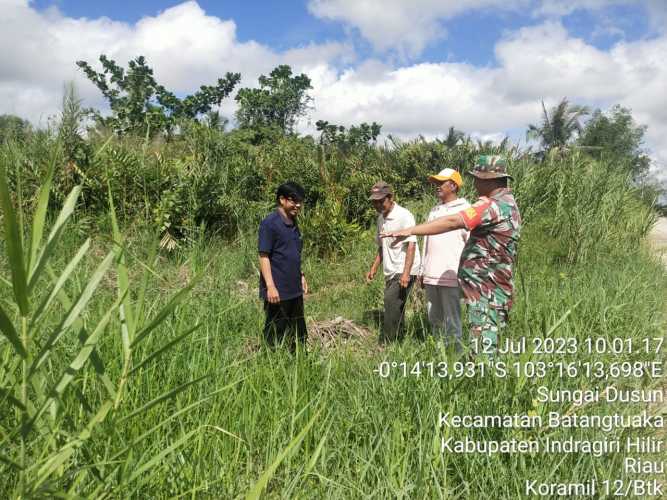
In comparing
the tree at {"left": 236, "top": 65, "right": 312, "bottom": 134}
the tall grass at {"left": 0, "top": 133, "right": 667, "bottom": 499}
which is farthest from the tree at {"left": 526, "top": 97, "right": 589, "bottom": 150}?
the tall grass at {"left": 0, "top": 133, "right": 667, "bottom": 499}

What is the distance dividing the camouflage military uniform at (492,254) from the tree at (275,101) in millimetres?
30362

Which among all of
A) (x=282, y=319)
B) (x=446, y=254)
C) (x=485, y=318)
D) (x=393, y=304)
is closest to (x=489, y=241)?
(x=485, y=318)

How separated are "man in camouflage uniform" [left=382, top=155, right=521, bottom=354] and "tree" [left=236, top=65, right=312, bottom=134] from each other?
30.3 m

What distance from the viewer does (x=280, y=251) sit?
375 cm

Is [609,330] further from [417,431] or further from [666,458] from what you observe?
[417,431]

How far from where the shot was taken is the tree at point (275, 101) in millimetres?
33906

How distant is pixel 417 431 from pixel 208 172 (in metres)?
6.66

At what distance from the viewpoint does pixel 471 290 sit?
3.25 metres

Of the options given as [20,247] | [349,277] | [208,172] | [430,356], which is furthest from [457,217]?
[208,172]

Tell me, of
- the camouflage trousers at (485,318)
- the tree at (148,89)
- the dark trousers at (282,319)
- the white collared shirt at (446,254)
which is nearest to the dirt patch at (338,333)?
the dark trousers at (282,319)

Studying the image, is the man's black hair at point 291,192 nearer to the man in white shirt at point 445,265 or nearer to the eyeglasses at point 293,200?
the eyeglasses at point 293,200

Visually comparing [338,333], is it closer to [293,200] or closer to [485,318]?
[293,200]

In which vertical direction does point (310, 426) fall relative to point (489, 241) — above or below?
below

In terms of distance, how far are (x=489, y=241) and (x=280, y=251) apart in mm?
1639
